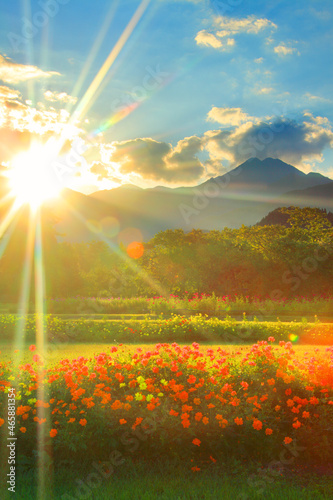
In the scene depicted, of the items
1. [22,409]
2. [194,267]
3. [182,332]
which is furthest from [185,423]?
[194,267]

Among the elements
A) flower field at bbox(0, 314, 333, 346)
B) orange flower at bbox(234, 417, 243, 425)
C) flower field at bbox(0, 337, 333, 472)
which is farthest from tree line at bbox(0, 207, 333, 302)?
orange flower at bbox(234, 417, 243, 425)

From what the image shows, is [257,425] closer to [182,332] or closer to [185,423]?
[185,423]

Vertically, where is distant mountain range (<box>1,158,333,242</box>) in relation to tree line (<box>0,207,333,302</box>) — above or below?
above

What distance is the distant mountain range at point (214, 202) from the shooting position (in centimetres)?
5414

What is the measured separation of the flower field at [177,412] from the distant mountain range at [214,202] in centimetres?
4114

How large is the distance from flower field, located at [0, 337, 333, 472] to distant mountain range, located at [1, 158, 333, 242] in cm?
4114

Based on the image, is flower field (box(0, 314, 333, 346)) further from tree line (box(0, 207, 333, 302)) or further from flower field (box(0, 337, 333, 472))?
tree line (box(0, 207, 333, 302))

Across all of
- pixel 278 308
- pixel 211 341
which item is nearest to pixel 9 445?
Result: pixel 211 341

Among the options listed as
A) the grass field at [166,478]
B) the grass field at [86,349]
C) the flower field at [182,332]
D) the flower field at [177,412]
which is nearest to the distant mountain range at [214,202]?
the flower field at [182,332]

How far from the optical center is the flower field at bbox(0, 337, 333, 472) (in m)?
3.72

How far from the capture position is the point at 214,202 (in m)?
69.2

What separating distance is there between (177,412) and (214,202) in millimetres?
66679

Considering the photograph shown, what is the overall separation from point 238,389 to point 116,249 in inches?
898

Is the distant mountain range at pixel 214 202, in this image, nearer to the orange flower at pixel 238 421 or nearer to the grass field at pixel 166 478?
the grass field at pixel 166 478
